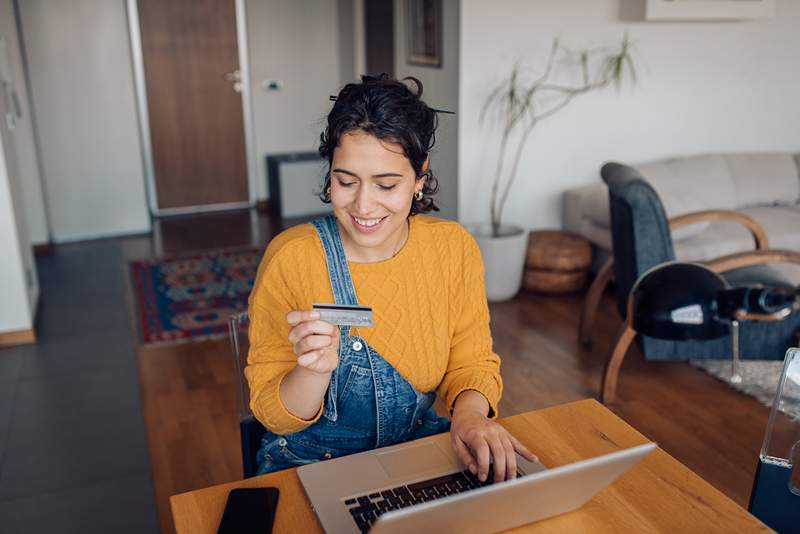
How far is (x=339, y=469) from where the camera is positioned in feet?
3.73

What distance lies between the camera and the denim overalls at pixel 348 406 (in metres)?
1.34

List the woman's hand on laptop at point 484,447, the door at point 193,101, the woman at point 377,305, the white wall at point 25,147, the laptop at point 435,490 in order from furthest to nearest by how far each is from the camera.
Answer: the door at point 193,101 < the white wall at point 25,147 < the woman at point 377,305 < the woman's hand on laptop at point 484,447 < the laptop at point 435,490

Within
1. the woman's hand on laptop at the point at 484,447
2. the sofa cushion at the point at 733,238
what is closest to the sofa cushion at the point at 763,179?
the sofa cushion at the point at 733,238

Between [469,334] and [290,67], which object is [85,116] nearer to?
[290,67]

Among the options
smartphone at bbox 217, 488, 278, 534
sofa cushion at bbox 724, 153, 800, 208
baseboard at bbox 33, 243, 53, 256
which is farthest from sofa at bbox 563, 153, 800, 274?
baseboard at bbox 33, 243, 53, 256

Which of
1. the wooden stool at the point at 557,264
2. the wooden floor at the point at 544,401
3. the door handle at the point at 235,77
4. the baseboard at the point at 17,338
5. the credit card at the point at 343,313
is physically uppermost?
the door handle at the point at 235,77

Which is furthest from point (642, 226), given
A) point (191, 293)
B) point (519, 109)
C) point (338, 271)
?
point (191, 293)

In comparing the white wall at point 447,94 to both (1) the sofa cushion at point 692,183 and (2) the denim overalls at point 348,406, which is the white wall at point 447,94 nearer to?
(1) the sofa cushion at point 692,183

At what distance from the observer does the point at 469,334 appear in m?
1.47

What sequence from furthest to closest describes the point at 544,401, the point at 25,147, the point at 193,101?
the point at 193,101 < the point at 25,147 < the point at 544,401

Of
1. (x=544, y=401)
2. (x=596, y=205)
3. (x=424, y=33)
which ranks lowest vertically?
(x=544, y=401)

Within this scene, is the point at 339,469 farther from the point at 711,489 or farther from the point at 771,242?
the point at 771,242

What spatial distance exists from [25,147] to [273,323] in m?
4.40

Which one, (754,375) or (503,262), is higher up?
(503,262)
